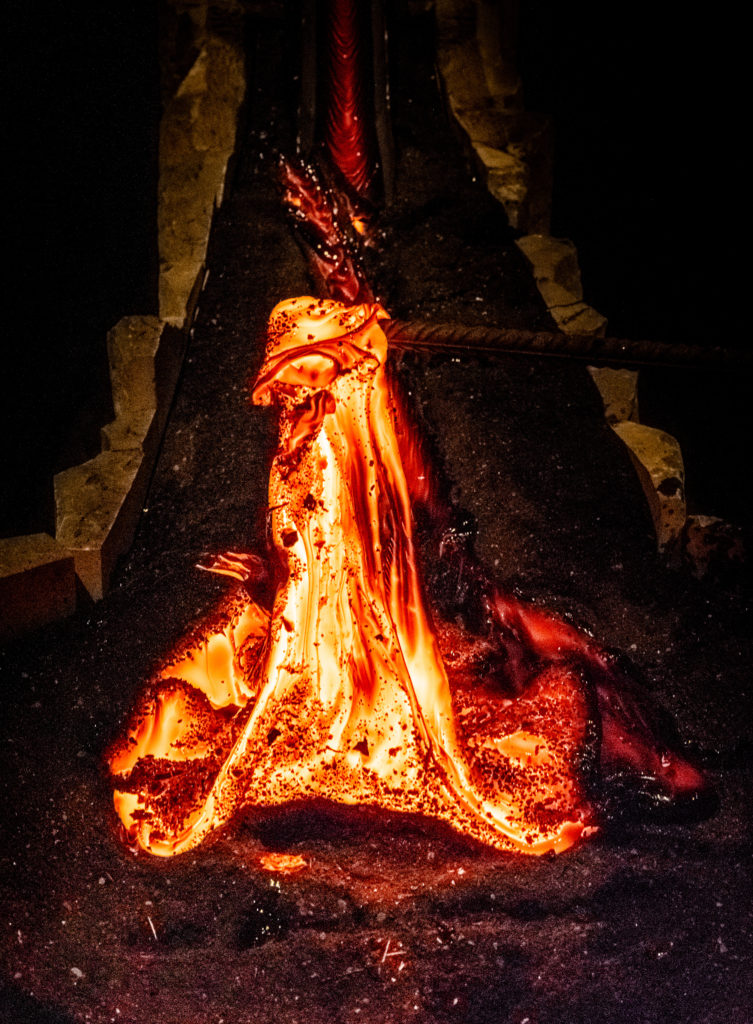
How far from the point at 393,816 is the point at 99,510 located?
1817 mm

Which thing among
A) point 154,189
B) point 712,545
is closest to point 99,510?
point 154,189

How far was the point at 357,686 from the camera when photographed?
11.8 ft

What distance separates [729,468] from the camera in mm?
5160

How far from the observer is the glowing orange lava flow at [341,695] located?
350 cm

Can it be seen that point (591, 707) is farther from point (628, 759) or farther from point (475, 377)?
point (475, 377)

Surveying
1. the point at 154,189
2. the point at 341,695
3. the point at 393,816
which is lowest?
the point at 393,816

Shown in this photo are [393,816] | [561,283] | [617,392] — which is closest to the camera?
[393,816]

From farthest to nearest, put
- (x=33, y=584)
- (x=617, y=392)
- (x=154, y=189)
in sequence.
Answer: (x=154, y=189) < (x=617, y=392) < (x=33, y=584)

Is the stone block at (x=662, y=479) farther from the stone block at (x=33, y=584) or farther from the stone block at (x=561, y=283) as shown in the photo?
the stone block at (x=33, y=584)

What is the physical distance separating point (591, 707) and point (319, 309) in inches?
78.8

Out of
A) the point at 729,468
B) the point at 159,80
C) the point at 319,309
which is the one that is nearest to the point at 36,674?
the point at 319,309

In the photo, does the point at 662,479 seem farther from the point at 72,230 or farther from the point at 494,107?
the point at 72,230

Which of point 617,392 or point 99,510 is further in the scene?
point 617,392

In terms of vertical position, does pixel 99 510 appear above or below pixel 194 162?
below
